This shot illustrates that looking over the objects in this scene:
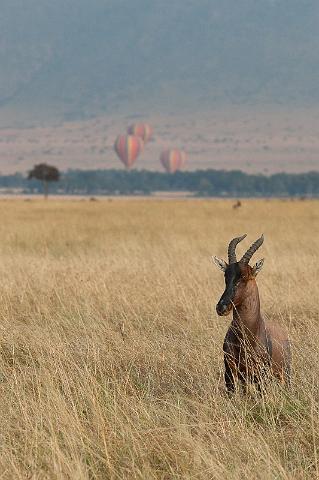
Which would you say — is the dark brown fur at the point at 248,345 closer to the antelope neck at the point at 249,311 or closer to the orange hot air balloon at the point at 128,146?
the antelope neck at the point at 249,311

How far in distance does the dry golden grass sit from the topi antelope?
0.19 meters

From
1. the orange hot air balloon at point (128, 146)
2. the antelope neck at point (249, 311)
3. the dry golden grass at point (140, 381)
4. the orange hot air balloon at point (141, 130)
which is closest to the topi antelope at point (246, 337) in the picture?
the antelope neck at point (249, 311)

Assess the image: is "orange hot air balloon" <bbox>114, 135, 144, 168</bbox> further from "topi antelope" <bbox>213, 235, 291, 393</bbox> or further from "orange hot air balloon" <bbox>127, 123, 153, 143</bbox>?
"topi antelope" <bbox>213, 235, 291, 393</bbox>

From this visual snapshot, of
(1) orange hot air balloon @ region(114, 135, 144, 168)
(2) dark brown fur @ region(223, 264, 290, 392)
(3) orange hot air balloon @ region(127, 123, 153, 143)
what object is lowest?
(2) dark brown fur @ region(223, 264, 290, 392)

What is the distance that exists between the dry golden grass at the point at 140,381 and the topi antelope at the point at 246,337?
0.19m

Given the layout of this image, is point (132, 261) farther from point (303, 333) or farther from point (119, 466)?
point (119, 466)

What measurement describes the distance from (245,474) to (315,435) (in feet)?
3.51

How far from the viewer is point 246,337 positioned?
23.2 feet

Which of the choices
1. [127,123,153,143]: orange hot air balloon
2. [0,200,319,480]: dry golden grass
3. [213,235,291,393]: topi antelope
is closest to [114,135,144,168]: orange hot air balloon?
[127,123,153,143]: orange hot air balloon

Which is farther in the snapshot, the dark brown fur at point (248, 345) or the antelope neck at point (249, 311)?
the antelope neck at point (249, 311)

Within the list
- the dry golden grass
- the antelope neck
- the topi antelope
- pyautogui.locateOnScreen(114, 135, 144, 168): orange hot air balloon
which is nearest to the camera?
the dry golden grass

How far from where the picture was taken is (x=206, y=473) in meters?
5.58

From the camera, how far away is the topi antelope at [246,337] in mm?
6992

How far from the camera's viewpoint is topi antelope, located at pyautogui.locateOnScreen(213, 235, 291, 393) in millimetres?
6992
